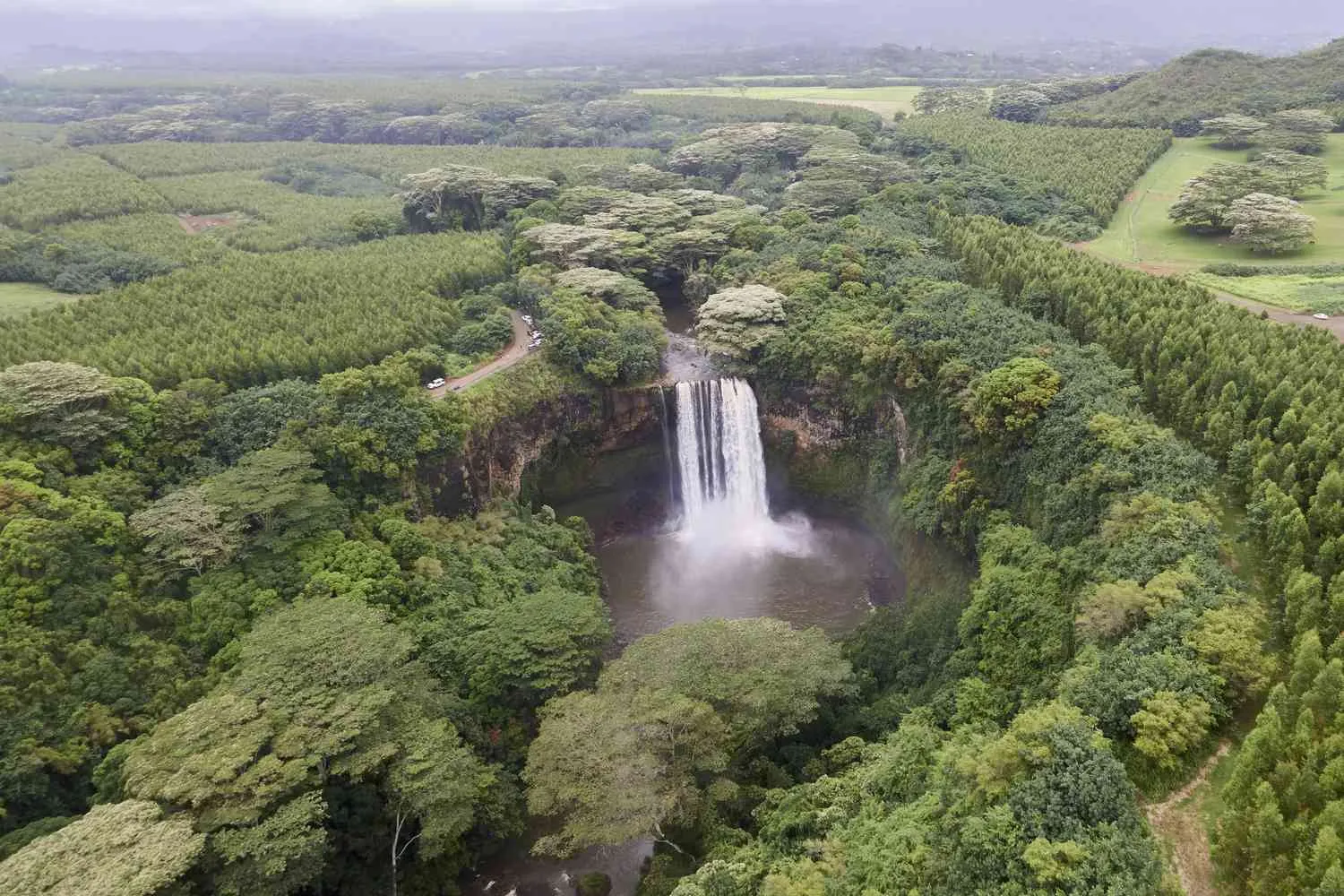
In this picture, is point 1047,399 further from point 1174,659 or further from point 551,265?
point 551,265

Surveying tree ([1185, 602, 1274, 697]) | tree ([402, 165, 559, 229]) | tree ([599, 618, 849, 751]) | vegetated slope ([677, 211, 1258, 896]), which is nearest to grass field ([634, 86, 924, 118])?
tree ([402, 165, 559, 229])

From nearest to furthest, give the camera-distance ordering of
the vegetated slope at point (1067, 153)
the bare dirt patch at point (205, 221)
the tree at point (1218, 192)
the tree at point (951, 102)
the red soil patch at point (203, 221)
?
the tree at point (1218, 192), the vegetated slope at point (1067, 153), the red soil patch at point (203, 221), the bare dirt patch at point (205, 221), the tree at point (951, 102)

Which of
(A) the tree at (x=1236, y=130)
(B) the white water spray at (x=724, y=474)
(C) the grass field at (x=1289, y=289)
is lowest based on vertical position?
(B) the white water spray at (x=724, y=474)

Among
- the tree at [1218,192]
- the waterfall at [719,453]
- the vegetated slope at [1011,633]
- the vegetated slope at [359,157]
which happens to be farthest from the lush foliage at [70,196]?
the tree at [1218,192]

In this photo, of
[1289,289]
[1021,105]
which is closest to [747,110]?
[1021,105]

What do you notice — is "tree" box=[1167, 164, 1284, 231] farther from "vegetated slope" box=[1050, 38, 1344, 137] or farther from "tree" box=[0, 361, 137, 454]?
"tree" box=[0, 361, 137, 454]

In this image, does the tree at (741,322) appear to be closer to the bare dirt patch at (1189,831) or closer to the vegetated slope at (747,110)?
the bare dirt patch at (1189,831)
